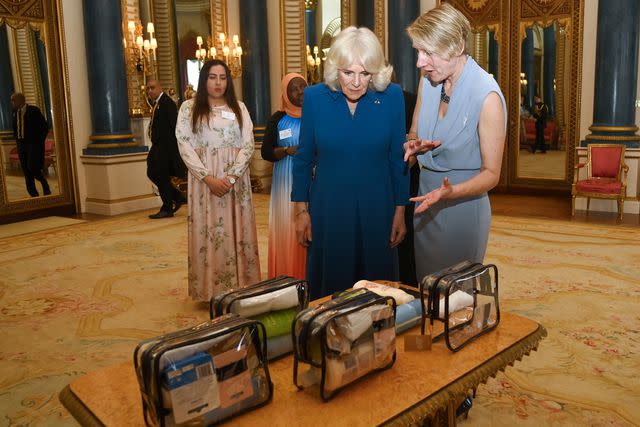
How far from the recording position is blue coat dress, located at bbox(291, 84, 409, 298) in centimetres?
238

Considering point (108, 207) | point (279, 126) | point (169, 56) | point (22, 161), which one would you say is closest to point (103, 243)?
point (108, 207)

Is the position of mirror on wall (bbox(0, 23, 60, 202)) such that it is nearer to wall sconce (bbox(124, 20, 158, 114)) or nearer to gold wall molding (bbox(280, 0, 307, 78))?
wall sconce (bbox(124, 20, 158, 114))

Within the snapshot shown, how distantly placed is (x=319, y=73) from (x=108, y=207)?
15.0ft

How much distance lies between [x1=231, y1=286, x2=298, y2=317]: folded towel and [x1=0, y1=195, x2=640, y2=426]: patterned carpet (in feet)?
3.80

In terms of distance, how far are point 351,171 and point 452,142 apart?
49 cm

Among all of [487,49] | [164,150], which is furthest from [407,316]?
[487,49]

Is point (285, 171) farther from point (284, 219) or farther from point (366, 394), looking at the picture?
point (366, 394)

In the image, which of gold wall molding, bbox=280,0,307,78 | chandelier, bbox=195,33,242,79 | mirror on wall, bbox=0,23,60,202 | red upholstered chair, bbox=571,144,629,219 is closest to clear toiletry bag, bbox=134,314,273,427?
red upholstered chair, bbox=571,144,629,219

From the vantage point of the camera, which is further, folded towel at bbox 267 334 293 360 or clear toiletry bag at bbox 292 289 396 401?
folded towel at bbox 267 334 293 360

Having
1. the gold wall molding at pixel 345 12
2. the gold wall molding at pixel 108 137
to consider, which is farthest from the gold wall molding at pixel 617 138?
the gold wall molding at pixel 108 137

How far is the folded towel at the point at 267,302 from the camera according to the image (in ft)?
5.20

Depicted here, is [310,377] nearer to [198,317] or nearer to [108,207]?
[198,317]

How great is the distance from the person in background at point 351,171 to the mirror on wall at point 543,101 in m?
7.11

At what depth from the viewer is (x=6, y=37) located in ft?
24.4
